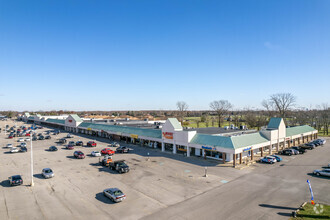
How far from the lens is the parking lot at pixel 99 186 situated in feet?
63.2

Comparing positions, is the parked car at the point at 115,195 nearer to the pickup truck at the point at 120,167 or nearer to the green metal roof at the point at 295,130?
the pickup truck at the point at 120,167

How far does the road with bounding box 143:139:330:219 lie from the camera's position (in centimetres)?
1845

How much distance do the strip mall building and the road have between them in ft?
19.7

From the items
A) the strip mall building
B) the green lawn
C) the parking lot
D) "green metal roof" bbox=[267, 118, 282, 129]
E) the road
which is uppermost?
"green metal roof" bbox=[267, 118, 282, 129]

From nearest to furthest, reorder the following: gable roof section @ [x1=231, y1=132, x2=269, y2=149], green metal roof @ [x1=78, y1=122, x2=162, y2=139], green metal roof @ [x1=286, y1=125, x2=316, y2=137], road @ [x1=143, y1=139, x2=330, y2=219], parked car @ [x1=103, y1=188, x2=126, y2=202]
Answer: road @ [x1=143, y1=139, x2=330, y2=219] → parked car @ [x1=103, y1=188, x2=126, y2=202] → gable roof section @ [x1=231, y1=132, x2=269, y2=149] → green metal roof @ [x1=78, y1=122, x2=162, y2=139] → green metal roof @ [x1=286, y1=125, x2=316, y2=137]

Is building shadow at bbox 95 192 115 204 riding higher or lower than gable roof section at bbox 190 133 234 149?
lower

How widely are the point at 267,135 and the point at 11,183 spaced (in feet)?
150

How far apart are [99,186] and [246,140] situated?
90.0 feet

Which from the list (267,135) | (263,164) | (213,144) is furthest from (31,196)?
(267,135)

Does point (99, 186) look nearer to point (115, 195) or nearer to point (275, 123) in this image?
point (115, 195)

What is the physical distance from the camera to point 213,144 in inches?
1469

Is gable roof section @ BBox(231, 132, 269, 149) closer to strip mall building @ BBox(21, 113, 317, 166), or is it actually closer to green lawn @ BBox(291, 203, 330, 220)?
strip mall building @ BBox(21, 113, 317, 166)

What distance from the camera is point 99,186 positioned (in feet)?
83.8

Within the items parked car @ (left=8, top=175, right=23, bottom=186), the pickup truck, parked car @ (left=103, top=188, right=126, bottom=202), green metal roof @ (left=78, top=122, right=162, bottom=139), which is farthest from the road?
green metal roof @ (left=78, top=122, right=162, bottom=139)
